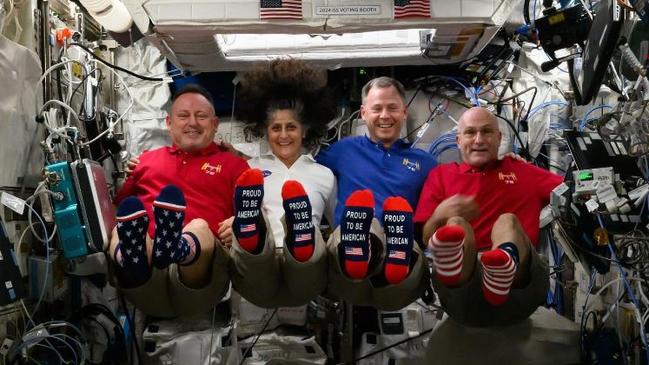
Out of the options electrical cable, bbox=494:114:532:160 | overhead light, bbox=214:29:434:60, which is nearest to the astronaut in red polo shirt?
overhead light, bbox=214:29:434:60

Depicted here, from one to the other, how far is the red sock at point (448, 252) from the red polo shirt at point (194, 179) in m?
1.18

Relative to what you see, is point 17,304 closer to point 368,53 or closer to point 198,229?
point 198,229

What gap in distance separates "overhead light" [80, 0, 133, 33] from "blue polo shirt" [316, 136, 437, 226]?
4.40ft

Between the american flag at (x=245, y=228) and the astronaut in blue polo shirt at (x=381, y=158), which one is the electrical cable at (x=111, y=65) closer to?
the astronaut in blue polo shirt at (x=381, y=158)

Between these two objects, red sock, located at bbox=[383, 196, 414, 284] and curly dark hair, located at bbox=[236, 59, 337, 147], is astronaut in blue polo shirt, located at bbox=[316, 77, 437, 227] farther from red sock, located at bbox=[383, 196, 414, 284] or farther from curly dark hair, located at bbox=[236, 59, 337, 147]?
red sock, located at bbox=[383, 196, 414, 284]

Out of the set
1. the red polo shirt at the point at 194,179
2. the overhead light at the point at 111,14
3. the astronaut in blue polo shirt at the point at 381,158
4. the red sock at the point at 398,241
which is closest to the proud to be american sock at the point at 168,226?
the red polo shirt at the point at 194,179

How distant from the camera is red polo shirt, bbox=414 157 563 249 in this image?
2.90 metres

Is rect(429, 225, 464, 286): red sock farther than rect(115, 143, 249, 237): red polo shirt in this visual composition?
No

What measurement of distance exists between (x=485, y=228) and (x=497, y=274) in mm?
719

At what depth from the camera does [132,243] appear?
2191 millimetres

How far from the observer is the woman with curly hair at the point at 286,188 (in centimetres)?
230

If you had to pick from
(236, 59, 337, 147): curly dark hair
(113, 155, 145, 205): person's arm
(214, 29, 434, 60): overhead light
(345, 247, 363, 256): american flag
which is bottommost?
(345, 247, 363, 256): american flag

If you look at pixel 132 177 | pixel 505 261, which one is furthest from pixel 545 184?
pixel 132 177

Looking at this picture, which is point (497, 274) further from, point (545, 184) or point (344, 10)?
point (344, 10)
